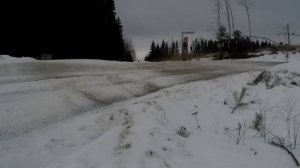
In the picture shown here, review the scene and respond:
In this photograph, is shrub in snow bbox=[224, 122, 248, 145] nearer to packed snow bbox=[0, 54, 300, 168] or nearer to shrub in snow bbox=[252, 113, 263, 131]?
packed snow bbox=[0, 54, 300, 168]

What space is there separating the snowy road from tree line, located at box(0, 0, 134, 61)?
15227 millimetres

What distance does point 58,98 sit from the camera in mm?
6680

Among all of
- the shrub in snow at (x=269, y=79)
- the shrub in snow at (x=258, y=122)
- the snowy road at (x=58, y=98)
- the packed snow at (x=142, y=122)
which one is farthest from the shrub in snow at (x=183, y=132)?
the shrub in snow at (x=269, y=79)

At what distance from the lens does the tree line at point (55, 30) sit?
2456 centimetres

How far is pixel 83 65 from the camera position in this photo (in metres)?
10.5

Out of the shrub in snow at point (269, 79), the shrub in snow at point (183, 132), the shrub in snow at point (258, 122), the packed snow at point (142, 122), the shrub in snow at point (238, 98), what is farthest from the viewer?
the shrub in snow at point (269, 79)

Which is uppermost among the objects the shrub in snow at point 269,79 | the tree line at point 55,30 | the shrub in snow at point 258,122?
the tree line at point 55,30

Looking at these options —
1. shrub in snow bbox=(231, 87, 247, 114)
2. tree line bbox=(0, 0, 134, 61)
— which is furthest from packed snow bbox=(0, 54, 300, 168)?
tree line bbox=(0, 0, 134, 61)

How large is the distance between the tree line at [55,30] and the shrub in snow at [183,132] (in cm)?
2121

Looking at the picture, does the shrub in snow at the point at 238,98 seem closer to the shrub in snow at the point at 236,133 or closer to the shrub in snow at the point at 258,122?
the shrub in snow at the point at 258,122

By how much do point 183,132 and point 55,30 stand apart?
2311cm

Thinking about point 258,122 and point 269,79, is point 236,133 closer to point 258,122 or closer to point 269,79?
point 258,122

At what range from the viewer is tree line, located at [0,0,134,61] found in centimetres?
2456

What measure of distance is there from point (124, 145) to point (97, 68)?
6387 millimetres
